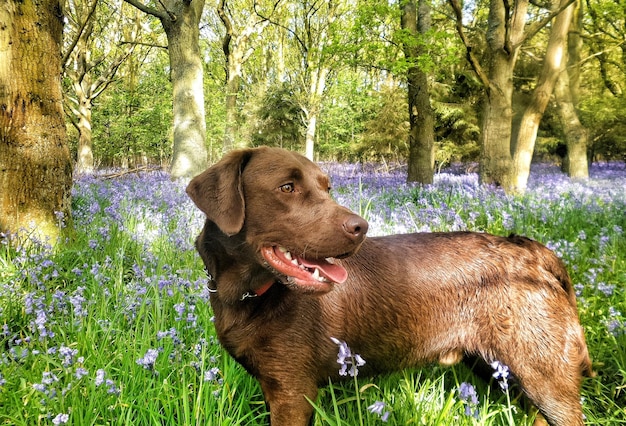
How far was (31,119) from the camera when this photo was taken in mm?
4172

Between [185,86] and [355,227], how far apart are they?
10136 mm

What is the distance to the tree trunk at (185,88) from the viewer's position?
34.3 feet

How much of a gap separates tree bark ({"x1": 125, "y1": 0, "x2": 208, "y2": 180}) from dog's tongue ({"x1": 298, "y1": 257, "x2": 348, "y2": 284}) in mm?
9047

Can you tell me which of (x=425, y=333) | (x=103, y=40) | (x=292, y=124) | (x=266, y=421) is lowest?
(x=266, y=421)

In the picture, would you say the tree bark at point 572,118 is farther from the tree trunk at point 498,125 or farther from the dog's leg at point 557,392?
the dog's leg at point 557,392

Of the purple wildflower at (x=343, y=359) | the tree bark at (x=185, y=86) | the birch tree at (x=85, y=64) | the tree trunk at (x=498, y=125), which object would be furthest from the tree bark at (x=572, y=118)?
the birch tree at (x=85, y=64)

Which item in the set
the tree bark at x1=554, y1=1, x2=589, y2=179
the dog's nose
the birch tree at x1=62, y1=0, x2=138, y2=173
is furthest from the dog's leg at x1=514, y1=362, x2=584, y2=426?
the birch tree at x1=62, y1=0, x2=138, y2=173

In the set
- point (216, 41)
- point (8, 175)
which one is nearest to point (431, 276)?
point (8, 175)

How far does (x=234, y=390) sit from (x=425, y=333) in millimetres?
1079

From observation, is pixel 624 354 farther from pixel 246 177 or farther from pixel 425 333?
pixel 246 177

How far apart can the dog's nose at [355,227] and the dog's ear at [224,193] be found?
1.69 feet

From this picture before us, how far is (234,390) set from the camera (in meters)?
2.10

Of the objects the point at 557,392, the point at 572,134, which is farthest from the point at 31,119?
the point at 572,134

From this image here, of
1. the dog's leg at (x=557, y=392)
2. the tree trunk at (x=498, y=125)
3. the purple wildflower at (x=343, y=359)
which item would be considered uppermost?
the tree trunk at (x=498, y=125)
